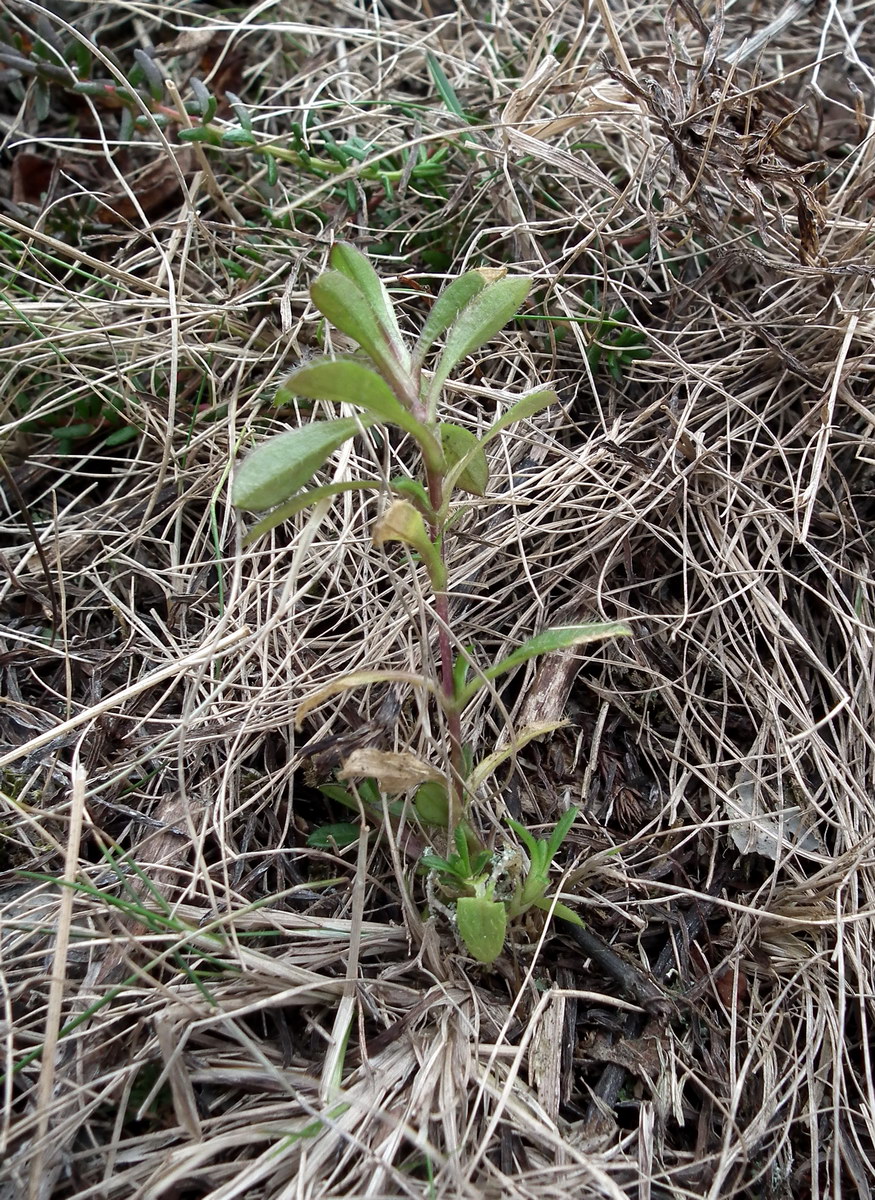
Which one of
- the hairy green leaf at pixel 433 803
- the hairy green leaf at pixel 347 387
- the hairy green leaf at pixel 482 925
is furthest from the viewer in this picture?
the hairy green leaf at pixel 433 803

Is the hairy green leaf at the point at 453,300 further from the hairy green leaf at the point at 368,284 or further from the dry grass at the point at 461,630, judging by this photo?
the dry grass at the point at 461,630

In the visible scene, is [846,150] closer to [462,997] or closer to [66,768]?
[462,997]

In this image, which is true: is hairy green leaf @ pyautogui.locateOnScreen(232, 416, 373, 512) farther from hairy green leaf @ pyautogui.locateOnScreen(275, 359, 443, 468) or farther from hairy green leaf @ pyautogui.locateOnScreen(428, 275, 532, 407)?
hairy green leaf @ pyautogui.locateOnScreen(428, 275, 532, 407)

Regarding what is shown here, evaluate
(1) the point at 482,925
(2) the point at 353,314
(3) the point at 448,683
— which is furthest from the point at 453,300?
(1) the point at 482,925

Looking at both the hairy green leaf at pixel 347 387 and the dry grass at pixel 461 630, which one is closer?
the hairy green leaf at pixel 347 387

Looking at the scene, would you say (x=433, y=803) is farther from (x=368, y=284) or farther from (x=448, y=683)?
(x=368, y=284)

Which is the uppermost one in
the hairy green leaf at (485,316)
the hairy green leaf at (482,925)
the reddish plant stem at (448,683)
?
the hairy green leaf at (485,316)

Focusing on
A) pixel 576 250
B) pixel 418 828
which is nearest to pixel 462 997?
pixel 418 828

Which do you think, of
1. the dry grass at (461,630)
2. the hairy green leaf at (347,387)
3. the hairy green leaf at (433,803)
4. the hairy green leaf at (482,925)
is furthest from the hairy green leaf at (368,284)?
the hairy green leaf at (482,925)
